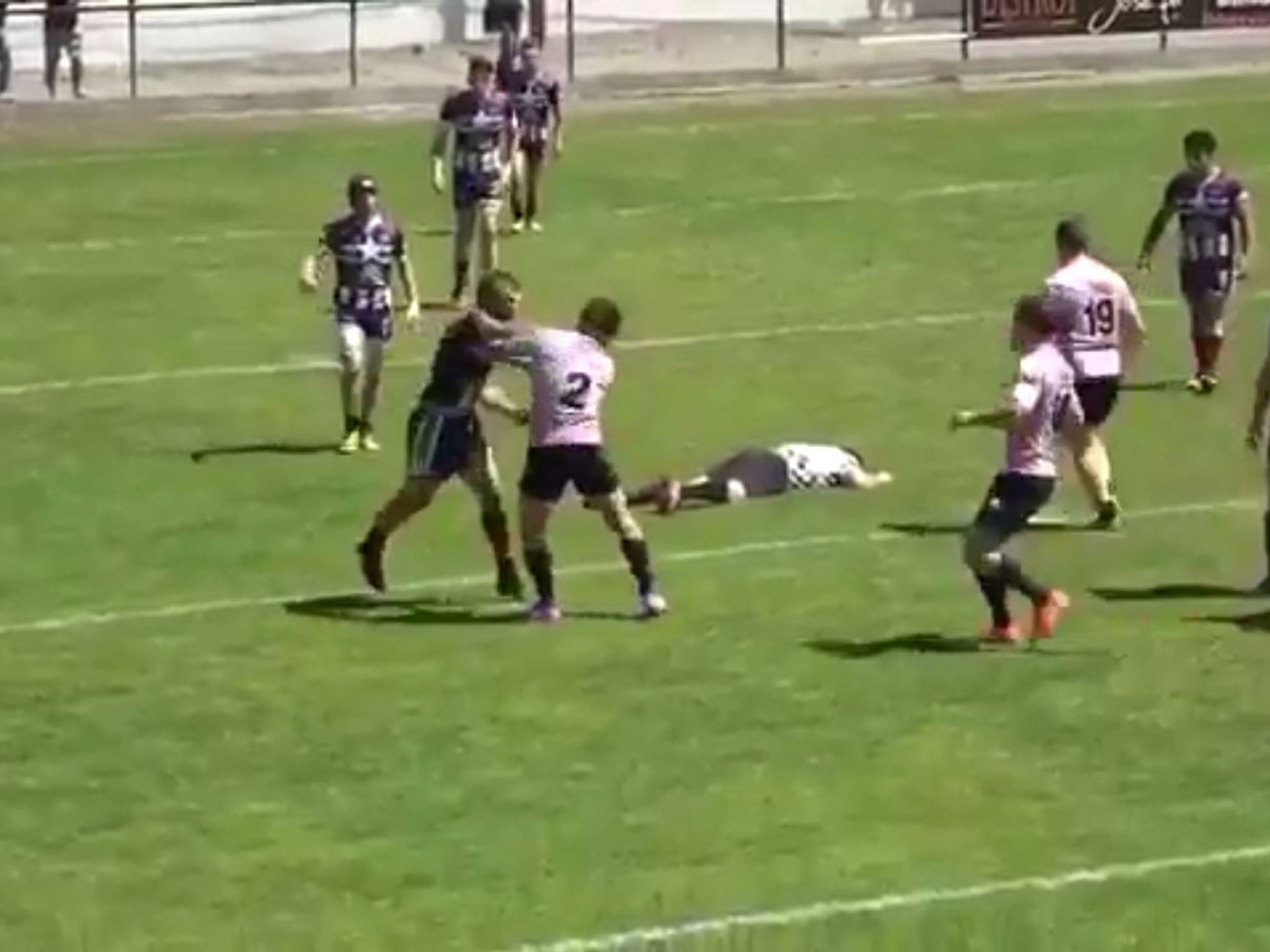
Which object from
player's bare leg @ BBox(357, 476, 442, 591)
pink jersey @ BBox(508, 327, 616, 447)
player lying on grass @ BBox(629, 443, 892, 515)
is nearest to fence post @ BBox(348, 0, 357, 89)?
Answer: player lying on grass @ BBox(629, 443, 892, 515)

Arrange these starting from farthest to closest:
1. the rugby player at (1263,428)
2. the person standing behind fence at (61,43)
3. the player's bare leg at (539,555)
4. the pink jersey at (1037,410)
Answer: the person standing behind fence at (61,43) → the rugby player at (1263,428) → the player's bare leg at (539,555) → the pink jersey at (1037,410)

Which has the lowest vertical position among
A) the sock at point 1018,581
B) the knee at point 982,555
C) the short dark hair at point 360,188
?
the sock at point 1018,581

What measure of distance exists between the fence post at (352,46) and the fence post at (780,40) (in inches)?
231

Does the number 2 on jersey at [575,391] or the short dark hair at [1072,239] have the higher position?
the short dark hair at [1072,239]

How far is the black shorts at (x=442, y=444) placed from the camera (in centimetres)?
2111

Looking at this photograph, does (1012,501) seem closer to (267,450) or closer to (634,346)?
(267,450)

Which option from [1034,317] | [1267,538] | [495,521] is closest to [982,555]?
[1034,317]

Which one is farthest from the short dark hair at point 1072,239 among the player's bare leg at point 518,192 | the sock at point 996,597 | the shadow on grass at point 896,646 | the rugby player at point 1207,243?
the player's bare leg at point 518,192

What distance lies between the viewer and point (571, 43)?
163 feet

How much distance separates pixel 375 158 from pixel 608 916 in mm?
26686

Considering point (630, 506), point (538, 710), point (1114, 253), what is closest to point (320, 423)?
point (630, 506)

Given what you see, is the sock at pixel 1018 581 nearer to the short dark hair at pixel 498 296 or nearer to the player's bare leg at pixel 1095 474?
the player's bare leg at pixel 1095 474

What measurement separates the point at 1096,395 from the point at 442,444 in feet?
15.6

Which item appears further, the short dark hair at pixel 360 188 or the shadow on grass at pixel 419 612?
the short dark hair at pixel 360 188
